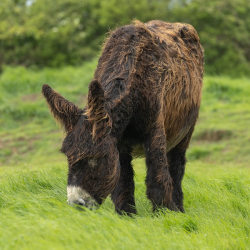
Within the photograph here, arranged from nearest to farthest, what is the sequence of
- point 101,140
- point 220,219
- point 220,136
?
point 101,140 → point 220,219 → point 220,136

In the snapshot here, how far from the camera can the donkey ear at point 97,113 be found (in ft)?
13.9

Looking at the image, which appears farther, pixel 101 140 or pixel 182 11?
pixel 182 11

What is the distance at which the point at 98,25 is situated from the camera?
22453 mm

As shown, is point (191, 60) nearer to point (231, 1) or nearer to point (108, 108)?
point (108, 108)

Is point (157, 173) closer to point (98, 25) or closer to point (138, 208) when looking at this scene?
point (138, 208)

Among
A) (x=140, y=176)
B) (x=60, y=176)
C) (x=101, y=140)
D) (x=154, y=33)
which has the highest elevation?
(x=154, y=33)

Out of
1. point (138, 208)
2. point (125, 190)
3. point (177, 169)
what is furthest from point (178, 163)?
point (125, 190)

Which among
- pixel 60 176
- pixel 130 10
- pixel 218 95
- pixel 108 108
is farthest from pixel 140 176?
pixel 130 10

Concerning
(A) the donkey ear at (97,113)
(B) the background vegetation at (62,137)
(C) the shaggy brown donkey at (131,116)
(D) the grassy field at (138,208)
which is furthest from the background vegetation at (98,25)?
(A) the donkey ear at (97,113)

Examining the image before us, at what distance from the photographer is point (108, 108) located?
454 cm

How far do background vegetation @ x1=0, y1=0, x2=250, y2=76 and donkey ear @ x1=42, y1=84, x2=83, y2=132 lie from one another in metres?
17.0

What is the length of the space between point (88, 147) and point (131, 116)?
2.39 ft

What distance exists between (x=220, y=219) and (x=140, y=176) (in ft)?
7.01

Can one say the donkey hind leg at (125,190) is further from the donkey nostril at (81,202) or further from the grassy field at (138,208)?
the donkey nostril at (81,202)
